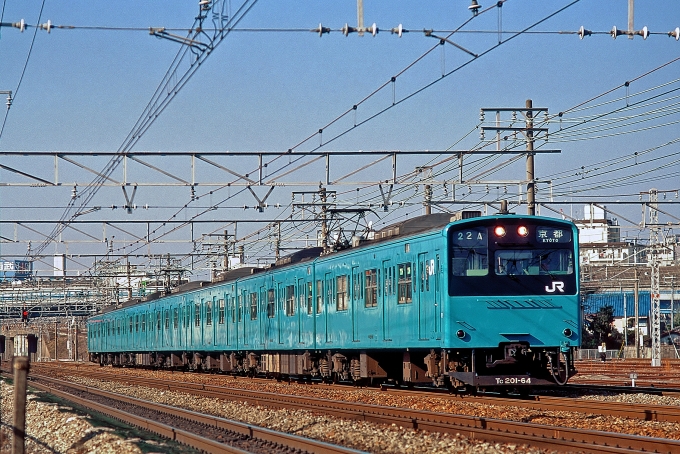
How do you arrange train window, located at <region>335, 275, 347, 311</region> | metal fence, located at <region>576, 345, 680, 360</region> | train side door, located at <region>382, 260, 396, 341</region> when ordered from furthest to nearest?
metal fence, located at <region>576, 345, 680, 360</region> < train window, located at <region>335, 275, 347, 311</region> < train side door, located at <region>382, 260, 396, 341</region>

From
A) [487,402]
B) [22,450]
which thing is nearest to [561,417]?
[487,402]

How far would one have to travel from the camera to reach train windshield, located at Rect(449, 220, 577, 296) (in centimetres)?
1661

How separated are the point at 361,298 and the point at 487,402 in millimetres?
4904

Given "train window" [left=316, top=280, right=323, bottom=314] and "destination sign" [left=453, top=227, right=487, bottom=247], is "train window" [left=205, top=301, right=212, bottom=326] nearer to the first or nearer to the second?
"train window" [left=316, top=280, right=323, bottom=314]

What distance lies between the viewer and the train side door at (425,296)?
17.1 meters

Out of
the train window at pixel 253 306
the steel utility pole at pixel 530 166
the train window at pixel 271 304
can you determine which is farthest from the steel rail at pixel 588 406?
the train window at pixel 253 306

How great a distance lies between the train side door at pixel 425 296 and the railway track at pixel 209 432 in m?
4.13

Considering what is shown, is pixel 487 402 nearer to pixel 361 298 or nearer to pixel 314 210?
pixel 361 298

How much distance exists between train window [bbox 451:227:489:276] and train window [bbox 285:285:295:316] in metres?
8.94

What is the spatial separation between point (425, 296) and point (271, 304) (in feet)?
33.4

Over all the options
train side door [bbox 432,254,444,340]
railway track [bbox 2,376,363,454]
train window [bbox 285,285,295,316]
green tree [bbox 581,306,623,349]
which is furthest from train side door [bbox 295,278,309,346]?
green tree [bbox 581,306,623,349]

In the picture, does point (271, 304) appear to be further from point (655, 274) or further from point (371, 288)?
point (655, 274)

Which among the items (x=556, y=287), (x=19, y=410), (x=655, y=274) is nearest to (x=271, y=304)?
(x=556, y=287)

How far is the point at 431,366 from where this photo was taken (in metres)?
17.3
